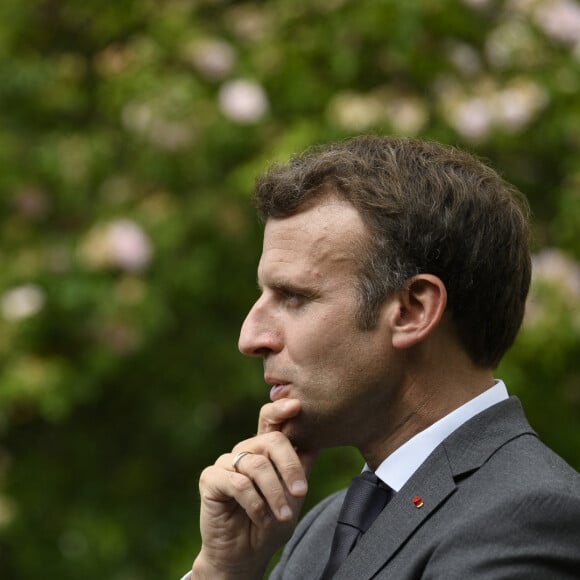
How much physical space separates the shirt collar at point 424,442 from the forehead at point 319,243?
0.39 m

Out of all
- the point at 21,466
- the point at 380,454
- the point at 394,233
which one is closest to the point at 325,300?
the point at 394,233

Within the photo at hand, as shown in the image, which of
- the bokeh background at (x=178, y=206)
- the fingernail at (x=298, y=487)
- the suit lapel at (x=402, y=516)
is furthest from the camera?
the bokeh background at (x=178, y=206)

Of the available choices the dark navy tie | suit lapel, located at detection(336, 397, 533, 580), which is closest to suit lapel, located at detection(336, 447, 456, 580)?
suit lapel, located at detection(336, 397, 533, 580)

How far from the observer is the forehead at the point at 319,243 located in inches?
100

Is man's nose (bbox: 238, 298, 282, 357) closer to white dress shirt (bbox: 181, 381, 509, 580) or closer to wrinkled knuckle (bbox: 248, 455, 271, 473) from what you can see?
wrinkled knuckle (bbox: 248, 455, 271, 473)

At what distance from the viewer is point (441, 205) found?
101 inches

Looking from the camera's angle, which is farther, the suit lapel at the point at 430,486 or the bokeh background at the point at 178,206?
the bokeh background at the point at 178,206

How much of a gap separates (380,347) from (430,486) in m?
0.31

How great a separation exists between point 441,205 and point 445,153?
20 centimetres

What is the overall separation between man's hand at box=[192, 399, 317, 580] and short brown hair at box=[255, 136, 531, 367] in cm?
33

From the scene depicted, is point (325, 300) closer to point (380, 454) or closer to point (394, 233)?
point (394, 233)

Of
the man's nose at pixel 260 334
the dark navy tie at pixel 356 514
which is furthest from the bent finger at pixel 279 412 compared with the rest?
the dark navy tie at pixel 356 514

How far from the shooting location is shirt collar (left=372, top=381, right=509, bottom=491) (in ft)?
8.41

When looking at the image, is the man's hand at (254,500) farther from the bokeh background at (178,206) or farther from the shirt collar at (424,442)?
the bokeh background at (178,206)
